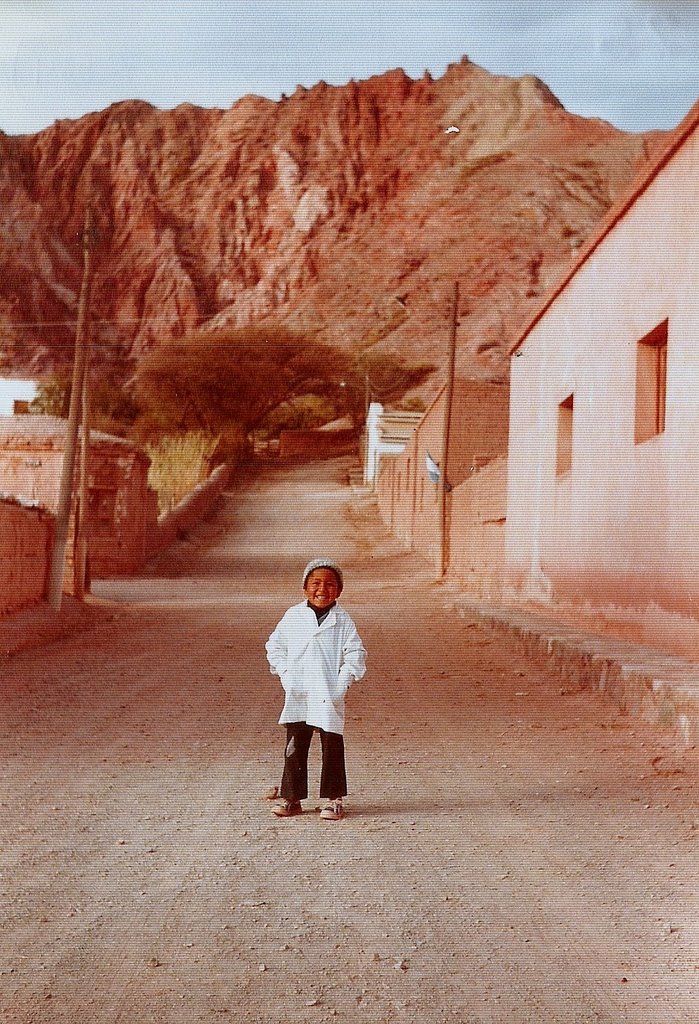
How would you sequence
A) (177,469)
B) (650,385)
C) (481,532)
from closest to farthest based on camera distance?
1. (650,385)
2. (481,532)
3. (177,469)

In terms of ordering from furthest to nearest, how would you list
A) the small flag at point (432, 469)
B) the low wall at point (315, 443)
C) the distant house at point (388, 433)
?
the low wall at point (315, 443)
the distant house at point (388, 433)
the small flag at point (432, 469)

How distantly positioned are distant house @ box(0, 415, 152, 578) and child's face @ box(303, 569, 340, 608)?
16.4 meters

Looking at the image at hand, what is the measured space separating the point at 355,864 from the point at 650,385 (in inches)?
235

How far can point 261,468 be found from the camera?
39719mm

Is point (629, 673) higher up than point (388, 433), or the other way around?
point (388, 433)

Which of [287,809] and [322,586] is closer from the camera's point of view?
[322,586]

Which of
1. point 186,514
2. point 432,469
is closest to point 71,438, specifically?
point 432,469

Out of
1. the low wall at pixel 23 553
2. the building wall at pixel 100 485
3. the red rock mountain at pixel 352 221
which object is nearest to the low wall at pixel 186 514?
the building wall at pixel 100 485

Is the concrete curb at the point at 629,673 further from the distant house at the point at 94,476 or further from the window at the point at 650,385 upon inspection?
the distant house at the point at 94,476

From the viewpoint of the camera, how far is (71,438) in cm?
1251

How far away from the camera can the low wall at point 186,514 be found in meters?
23.0

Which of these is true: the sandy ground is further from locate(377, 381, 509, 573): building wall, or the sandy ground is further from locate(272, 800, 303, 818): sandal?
locate(377, 381, 509, 573): building wall

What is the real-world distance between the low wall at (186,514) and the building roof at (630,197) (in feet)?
41.6

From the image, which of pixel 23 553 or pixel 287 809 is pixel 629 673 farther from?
pixel 23 553
